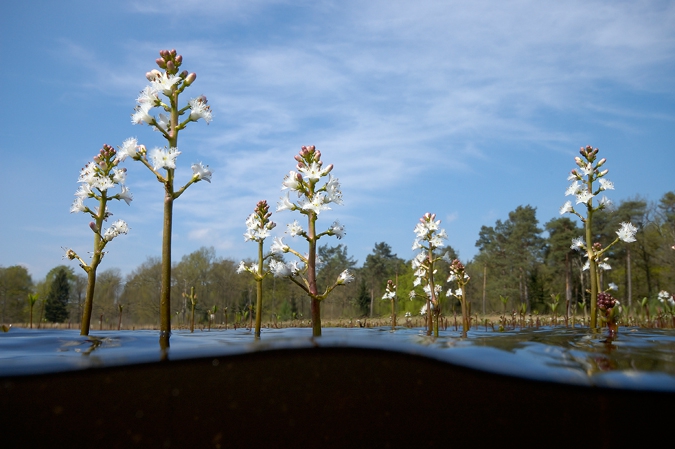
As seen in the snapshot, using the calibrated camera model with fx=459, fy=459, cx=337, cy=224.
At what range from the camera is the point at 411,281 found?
49.2 meters

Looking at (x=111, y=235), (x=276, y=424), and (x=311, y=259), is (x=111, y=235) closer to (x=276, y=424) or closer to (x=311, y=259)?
(x=311, y=259)

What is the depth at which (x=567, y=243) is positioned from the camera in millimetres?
46750

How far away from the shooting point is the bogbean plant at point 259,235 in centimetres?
723

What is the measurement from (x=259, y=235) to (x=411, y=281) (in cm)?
4332

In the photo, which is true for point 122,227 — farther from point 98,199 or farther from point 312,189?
point 312,189

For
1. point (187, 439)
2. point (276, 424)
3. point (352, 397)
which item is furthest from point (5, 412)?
point (352, 397)

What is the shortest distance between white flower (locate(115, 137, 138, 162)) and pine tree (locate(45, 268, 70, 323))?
48079mm

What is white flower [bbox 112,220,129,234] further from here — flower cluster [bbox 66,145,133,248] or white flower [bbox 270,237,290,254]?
white flower [bbox 270,237,290,254]

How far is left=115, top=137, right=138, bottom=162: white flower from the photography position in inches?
175

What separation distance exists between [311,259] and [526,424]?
2.53 m

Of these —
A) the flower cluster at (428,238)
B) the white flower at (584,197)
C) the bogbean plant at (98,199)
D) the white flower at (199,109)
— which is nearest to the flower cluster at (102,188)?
the bogbean plant at (98,199)

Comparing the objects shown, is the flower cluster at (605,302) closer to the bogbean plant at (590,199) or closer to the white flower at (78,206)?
the bogbean plant at (590,199)

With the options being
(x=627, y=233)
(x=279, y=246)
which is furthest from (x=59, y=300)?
(x=627, y=233)

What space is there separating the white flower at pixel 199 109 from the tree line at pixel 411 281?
3329 cm
